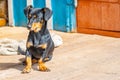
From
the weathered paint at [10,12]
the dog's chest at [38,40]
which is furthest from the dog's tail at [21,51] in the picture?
the weathered paint at [10,12]

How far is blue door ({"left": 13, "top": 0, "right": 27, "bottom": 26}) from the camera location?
7445 mm

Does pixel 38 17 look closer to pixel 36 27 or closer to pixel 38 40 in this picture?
pixel 36 27

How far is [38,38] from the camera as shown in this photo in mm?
4762

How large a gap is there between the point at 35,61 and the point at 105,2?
1.98m

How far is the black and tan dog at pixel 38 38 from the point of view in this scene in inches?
183

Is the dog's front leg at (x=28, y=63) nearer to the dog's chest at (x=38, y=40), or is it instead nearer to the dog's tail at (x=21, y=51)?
the dog's chest at (x=38, y=40)

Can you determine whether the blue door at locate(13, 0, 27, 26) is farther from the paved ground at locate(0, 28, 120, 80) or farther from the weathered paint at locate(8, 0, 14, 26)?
the paved ground at locate(0, 28, 120, 80)

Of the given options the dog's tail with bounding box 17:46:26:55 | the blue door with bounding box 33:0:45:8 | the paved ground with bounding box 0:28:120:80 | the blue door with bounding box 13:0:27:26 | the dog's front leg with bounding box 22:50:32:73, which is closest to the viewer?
the paved ground with bounding box 0:28:120:80

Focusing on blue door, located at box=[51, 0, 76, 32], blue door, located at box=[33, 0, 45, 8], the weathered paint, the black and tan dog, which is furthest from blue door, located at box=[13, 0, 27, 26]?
the black and tan dog

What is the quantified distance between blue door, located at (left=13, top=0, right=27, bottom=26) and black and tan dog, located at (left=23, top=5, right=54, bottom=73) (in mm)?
2672

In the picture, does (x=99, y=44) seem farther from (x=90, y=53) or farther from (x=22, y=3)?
(x=22, y=3)

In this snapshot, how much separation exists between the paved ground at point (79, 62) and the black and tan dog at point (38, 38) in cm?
13

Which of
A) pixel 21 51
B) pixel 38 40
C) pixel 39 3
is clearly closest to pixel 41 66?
pixel 38 40

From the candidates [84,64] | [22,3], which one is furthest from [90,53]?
[22,3]
